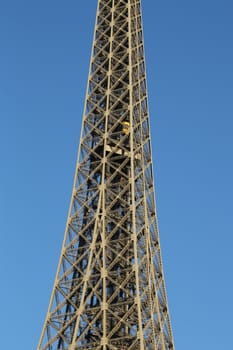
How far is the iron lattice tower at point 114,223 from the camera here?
48719 millimetres

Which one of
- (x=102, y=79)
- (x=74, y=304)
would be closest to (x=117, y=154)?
(x=102, y=79)

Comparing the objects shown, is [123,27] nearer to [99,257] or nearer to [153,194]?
[153,194]

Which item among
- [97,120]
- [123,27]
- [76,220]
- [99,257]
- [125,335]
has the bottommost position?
[125,335]

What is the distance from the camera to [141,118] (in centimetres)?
5797

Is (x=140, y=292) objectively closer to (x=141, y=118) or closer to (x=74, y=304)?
(x=74, y=304)

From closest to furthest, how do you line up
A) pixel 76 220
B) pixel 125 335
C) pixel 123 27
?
pixel 125 335
pixel 76 220
pixel 123 27

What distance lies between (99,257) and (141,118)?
38.5ft

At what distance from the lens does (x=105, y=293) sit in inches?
1923

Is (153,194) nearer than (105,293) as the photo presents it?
No

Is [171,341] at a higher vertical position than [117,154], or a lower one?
lower

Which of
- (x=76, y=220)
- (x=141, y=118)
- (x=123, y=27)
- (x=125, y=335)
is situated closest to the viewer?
(x=125, y=335)

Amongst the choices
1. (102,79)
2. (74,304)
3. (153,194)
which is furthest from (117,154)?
(74,304)

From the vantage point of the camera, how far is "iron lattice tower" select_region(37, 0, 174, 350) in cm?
4872

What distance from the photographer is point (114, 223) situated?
52.6 m
